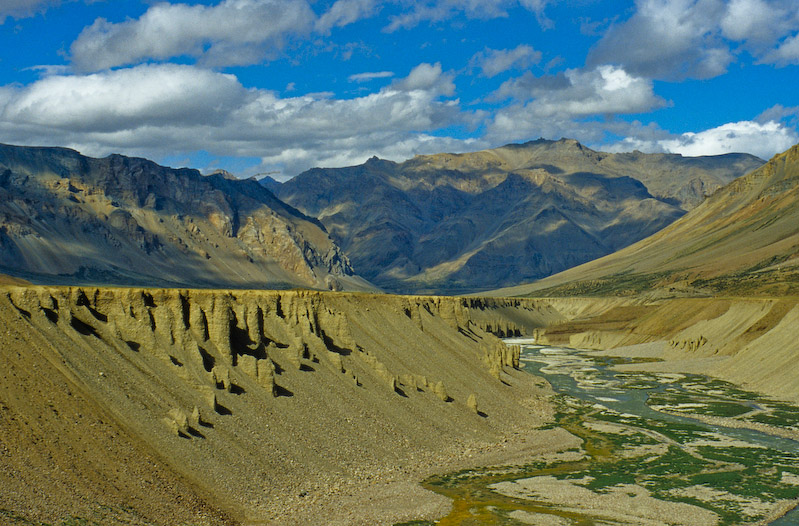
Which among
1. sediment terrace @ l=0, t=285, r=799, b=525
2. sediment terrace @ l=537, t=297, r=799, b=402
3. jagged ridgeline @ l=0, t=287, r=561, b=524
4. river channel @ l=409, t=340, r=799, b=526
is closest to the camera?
sediment terrace @ l=0, t=285, r=799, b=525

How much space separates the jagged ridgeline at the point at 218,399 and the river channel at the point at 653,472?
6.82 m

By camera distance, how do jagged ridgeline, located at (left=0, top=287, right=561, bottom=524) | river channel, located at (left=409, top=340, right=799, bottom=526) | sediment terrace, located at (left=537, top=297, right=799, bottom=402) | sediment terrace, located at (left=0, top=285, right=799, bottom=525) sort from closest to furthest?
sediment terrace, located at (left=0, top=285, right=799, bottom=525), jagged ridgeline, located at (left=0, top=287, right=561, bottom=524), river channel, located at (left=409, top=340, right=799, bottom=526), sediment terrace, located at (left=537, top=297, right=799, bottom=402)

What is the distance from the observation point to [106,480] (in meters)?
43.3

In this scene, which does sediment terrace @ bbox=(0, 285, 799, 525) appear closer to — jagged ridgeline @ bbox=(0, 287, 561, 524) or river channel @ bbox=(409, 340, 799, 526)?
jagged ridgeline @ bbox=(0, 287, 561, 524)

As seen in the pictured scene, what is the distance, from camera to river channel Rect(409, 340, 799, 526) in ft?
169

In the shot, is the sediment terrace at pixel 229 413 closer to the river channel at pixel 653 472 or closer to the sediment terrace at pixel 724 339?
the river channel at pixel 653 472

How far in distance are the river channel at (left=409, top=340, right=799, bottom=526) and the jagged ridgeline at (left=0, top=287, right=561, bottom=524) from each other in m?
6.82

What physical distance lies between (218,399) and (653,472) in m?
31.0

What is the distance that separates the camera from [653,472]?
6231 cm

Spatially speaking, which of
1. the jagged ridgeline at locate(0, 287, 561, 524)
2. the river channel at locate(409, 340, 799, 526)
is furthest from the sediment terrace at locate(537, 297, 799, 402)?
the jagged ridgeline at locate(0, 287, 561, 524)

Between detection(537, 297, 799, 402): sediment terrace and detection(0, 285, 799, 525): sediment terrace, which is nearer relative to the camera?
detection(0, 285, 799, 525): sediment terrace

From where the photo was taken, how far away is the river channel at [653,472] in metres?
51.7

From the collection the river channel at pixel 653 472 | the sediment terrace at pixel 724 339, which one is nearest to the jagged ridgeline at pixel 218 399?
the river channel at pixel 653 472

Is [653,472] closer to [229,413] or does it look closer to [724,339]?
[229,413]
